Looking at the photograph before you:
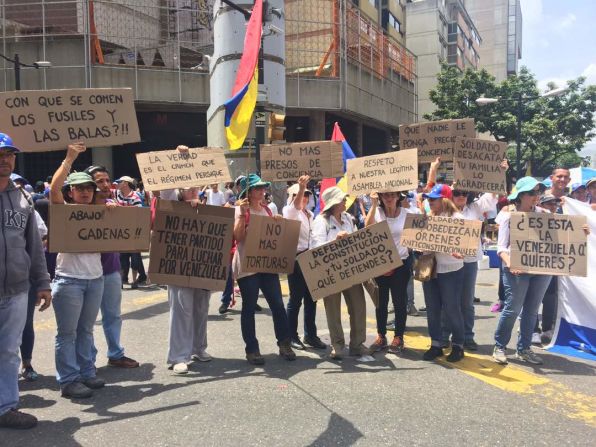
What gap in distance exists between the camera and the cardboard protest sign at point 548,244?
5027 mm

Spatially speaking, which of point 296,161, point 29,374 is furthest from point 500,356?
point 29,374

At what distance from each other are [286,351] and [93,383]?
186 cm

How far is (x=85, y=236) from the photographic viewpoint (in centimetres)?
430

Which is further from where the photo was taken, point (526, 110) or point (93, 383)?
point (526, 110)

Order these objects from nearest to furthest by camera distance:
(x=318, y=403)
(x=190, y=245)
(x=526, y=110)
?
(x=318, y=403) → (x=190, y=245) → (x=526, y=110)

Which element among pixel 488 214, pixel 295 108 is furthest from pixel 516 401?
pixel 295 108

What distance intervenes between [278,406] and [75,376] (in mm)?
1766

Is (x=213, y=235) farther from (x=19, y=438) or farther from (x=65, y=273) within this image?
(x=19, y=438)

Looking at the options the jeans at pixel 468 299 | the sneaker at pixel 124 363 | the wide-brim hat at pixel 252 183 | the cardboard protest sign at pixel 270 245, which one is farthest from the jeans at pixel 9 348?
the jeans at pixel 468 299

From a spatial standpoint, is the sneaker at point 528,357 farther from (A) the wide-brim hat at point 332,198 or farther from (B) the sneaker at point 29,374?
(B) the sneaker at point 29,374

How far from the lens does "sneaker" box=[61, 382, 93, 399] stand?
167 inches

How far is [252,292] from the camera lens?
17.0 ft

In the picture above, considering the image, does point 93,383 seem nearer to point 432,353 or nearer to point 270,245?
point 270,245

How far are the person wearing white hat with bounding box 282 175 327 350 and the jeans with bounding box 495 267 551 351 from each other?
6.36 feet
